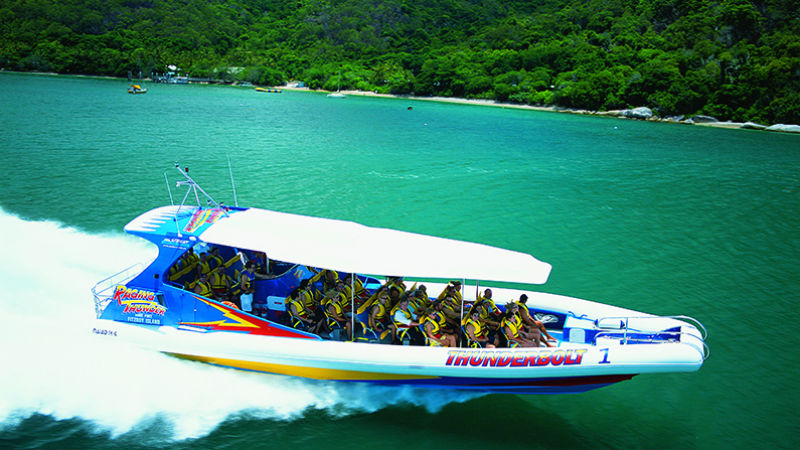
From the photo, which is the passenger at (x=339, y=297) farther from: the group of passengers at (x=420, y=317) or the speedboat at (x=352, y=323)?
the speedboat at (x=352, y=323)

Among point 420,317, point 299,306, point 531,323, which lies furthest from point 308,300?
point 531,323

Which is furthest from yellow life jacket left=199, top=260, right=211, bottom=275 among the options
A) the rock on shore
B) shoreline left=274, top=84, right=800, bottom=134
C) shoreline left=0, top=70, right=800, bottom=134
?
Answer: the rock on shore

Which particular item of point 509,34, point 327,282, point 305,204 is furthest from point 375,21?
point 327,282

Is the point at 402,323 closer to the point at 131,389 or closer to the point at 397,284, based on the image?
the point at 397,284

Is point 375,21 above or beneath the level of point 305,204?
above

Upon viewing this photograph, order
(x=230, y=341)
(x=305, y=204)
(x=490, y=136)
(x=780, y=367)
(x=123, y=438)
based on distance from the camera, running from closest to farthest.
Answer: (x=123, y=438)
(x=230, y=341)
(x=780, y=367)
(x=305, y=204)
(x=490, y=136)

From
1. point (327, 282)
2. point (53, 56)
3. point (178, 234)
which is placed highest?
point (53, 56)

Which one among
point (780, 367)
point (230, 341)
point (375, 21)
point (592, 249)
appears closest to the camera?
point (230, 341)

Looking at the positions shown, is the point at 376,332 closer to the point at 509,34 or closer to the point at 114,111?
the point at 114,111

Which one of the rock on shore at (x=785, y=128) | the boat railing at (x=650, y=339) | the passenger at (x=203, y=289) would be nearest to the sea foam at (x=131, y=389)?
the passenger at (x=203, y=289)
